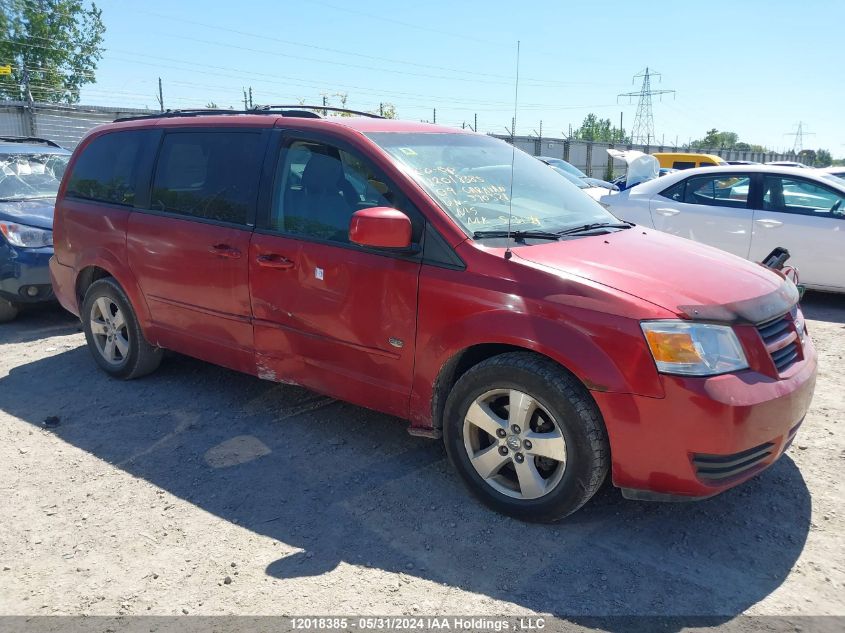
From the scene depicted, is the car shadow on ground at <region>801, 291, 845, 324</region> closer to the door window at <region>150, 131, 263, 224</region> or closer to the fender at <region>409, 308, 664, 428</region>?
the fender at <region>409, 308, 664, 428</region>

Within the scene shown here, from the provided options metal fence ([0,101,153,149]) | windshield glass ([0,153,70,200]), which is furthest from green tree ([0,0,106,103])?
windshield glass ([0,153,70,200])

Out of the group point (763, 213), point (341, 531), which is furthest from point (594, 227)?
point (763, 213)

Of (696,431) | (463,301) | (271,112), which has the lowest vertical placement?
(696,431)

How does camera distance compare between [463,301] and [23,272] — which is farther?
[23,272]

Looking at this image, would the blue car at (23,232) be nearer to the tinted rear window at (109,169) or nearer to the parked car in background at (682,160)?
the tinted rear window at (109,169)

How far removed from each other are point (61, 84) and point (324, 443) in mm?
40841

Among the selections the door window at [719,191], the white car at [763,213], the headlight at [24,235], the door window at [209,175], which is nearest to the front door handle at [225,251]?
the door window at [209,175]

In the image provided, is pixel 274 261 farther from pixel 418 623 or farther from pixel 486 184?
pixel 418 623

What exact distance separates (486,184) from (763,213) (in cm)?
500

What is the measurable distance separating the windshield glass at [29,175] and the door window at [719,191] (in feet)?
22.4

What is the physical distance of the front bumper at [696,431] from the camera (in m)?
2.84

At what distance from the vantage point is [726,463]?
292cm

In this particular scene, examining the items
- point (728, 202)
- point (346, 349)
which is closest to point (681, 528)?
point (346, 349)

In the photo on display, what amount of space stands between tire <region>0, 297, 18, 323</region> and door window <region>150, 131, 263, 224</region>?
305 cm
